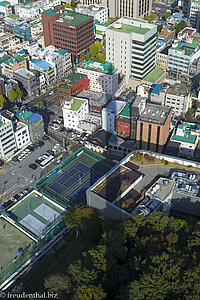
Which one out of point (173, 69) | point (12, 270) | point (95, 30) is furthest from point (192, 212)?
point (95, 30)

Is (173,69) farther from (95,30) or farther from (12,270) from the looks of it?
(12,270)

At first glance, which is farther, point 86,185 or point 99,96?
point 99,96

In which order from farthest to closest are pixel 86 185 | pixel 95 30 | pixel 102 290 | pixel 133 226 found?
pixel 95 30 < pixel 86 185 < pixel 133 226 < pixel 102 290

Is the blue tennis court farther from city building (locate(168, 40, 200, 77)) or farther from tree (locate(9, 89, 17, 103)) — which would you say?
city building (locate(168, 40, 200, 77))

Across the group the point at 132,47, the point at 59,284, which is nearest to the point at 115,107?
the point at 132,47

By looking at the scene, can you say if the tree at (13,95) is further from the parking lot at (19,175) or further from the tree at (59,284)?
the tree at (59,284)

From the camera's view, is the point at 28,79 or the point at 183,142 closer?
the point at 183,142

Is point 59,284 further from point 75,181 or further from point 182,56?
point 182,56
